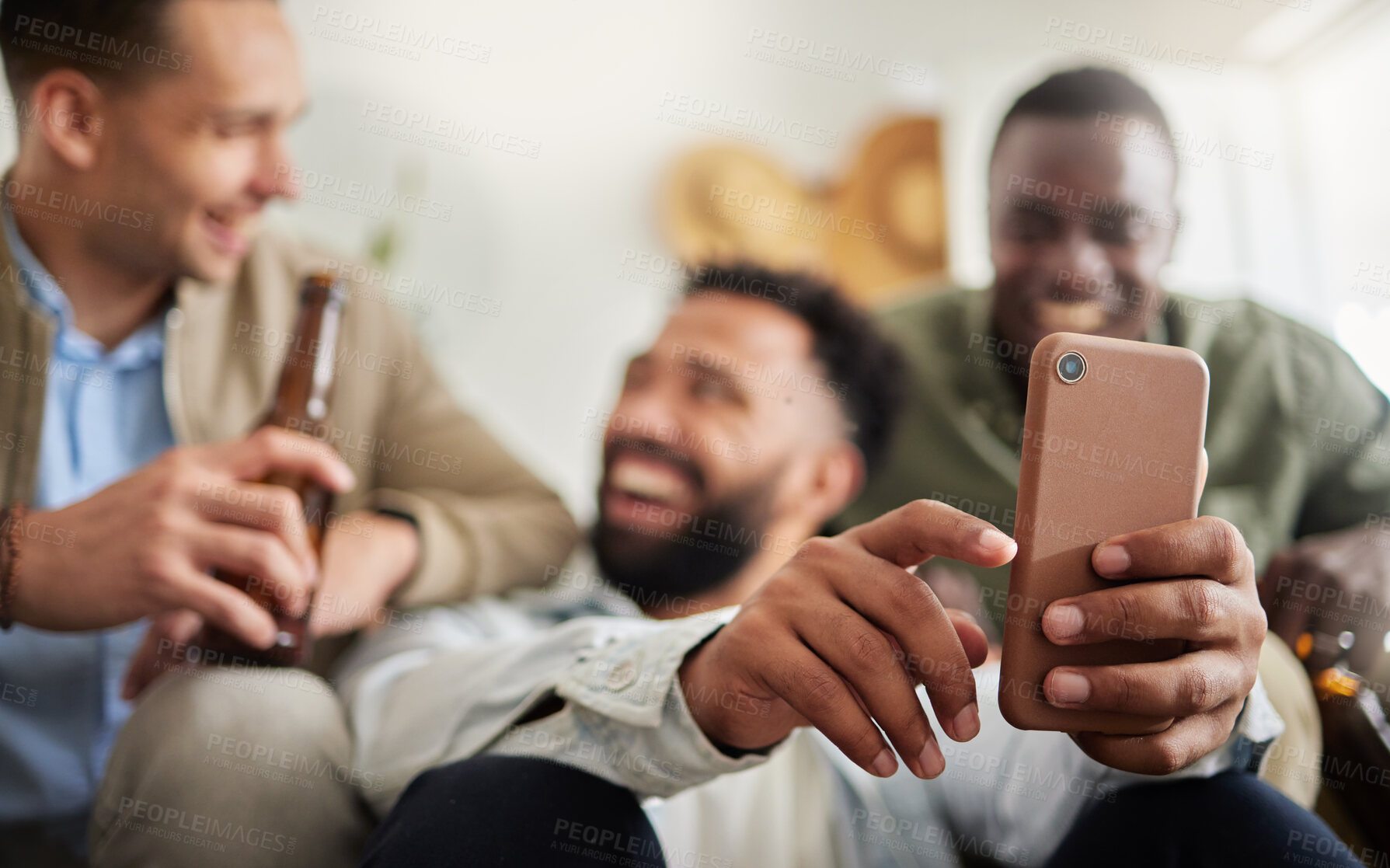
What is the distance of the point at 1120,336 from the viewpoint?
112cm

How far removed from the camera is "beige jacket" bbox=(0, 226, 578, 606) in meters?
0.89

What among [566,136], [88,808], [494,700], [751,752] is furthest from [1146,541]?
[566,136]

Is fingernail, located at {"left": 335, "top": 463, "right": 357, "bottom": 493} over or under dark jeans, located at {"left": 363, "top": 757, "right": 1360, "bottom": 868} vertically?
over

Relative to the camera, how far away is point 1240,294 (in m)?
1.27

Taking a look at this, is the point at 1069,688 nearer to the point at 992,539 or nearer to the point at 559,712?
the point at 992,539

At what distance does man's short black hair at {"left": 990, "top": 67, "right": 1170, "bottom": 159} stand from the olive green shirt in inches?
10.3

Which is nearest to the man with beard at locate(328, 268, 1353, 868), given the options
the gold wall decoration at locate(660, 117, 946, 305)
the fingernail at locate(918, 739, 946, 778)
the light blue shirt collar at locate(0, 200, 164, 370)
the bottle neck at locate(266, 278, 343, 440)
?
the fingernail at locate(918, 739, 946, 778)

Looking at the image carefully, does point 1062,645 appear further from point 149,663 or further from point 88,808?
point 88,808

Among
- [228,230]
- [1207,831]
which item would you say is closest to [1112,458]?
[1207,831]

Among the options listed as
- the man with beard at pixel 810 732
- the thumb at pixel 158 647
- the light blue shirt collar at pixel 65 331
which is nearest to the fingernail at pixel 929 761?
the man with beard at pixel 810 732

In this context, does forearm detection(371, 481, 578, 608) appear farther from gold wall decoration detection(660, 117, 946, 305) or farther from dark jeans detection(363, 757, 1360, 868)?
gold wall decoration detection(660, 117, 946, 305)

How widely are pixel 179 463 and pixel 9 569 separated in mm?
199

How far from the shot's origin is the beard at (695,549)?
112 centimetres

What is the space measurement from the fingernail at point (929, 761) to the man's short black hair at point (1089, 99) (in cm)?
96
